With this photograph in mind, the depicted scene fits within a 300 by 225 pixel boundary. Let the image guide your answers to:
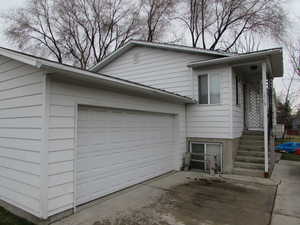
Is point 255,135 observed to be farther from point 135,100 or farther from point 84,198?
point 84,198

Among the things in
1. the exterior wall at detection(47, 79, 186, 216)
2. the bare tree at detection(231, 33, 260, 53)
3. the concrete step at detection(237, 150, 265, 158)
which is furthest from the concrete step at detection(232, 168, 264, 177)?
the bare tree at detection(231, 33, 260, 53)

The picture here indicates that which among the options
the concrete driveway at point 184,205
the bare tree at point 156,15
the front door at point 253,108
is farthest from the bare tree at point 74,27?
the concrete driveway at point 184,205

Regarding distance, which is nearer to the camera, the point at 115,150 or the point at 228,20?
the point at 115,150

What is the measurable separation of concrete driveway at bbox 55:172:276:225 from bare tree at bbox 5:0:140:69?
613 inches

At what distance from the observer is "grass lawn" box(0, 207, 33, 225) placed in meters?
3.46

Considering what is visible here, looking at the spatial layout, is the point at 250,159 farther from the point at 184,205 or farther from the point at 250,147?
the point at 184,205

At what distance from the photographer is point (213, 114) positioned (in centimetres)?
734

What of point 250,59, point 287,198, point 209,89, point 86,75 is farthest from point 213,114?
point 86,75

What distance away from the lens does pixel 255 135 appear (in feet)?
27.7

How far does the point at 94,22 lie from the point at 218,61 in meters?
14.3

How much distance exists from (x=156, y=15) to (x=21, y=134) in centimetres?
1622

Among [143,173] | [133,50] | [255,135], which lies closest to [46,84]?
[143,173]

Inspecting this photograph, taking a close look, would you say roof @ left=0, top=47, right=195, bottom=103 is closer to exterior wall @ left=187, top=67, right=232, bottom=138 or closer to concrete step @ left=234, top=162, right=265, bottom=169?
exterior wall @ left=187, top=67, right=232, bottom=138

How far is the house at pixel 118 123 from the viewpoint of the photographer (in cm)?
353
